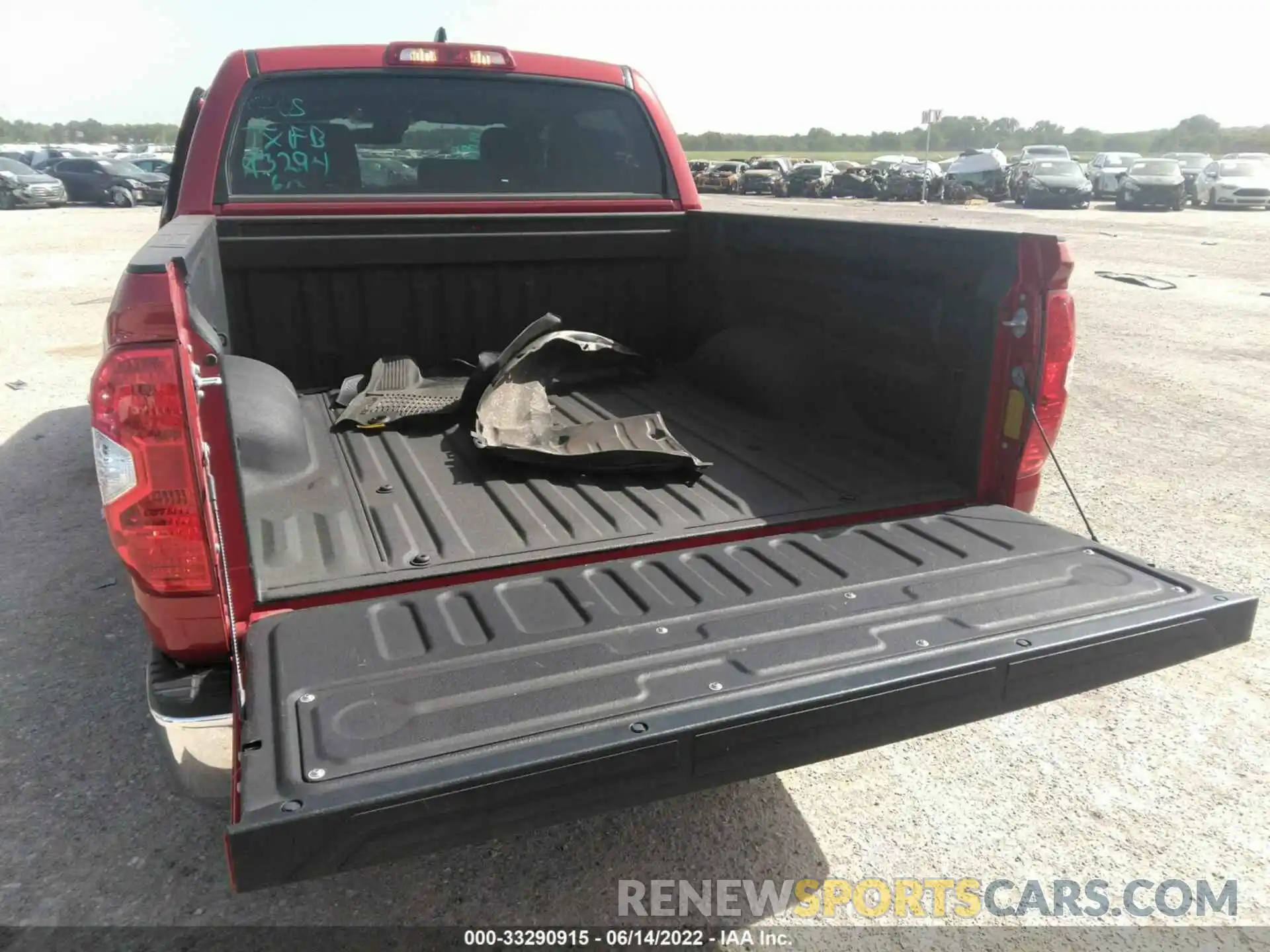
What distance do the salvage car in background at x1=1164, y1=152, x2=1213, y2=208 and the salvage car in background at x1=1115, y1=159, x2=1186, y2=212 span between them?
4.09ft

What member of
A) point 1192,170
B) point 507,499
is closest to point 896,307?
point 507,499

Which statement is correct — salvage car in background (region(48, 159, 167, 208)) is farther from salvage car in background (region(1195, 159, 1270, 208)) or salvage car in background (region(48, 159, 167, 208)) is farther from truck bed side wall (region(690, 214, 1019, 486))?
salvage car in background (region(1195, 159, 1270, 208))

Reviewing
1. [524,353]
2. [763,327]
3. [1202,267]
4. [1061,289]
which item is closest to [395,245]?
[524,353]

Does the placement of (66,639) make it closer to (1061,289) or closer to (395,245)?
(395,245)

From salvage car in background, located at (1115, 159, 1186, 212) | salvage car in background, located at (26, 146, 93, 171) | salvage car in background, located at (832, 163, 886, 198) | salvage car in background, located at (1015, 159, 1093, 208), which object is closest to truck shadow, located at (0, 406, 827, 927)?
salvage car in background, located at (1015, 159, 1093, 208)

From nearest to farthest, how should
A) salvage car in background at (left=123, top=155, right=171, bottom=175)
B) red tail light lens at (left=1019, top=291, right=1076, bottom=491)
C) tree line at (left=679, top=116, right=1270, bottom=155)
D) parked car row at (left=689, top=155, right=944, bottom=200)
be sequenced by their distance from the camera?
red tail light lens at (left=1019, top=291, right=1076, bottom=491), salvage car in background at (left=123, top=155, right=171, bottom=175), parked car row at (left=689, top=155, right=944, bottom=200), tree line at (left=679, top=116, right=1270, bottom=155)

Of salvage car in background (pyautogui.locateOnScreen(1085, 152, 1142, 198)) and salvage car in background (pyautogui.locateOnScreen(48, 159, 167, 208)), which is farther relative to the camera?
salvage car in background (pyautogui.locateOnScreen(1085, 152, 1142, 198))

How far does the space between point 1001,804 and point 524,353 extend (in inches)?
89.9

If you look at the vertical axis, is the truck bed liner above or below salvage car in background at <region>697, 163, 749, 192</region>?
below

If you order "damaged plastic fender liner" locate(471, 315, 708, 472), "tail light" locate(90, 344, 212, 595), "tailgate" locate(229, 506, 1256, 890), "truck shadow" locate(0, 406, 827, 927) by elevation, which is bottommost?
"truck shadow" locate(0, 406, 827, 927)

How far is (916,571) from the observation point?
2199 mm

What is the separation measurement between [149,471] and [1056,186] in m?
31.7

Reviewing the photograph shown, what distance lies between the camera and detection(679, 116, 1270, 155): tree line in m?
66.1

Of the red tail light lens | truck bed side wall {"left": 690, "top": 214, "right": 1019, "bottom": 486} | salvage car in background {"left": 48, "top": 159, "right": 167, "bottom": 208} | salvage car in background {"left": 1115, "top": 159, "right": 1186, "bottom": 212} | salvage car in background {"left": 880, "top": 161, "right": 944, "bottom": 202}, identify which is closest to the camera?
the red tail light lens
